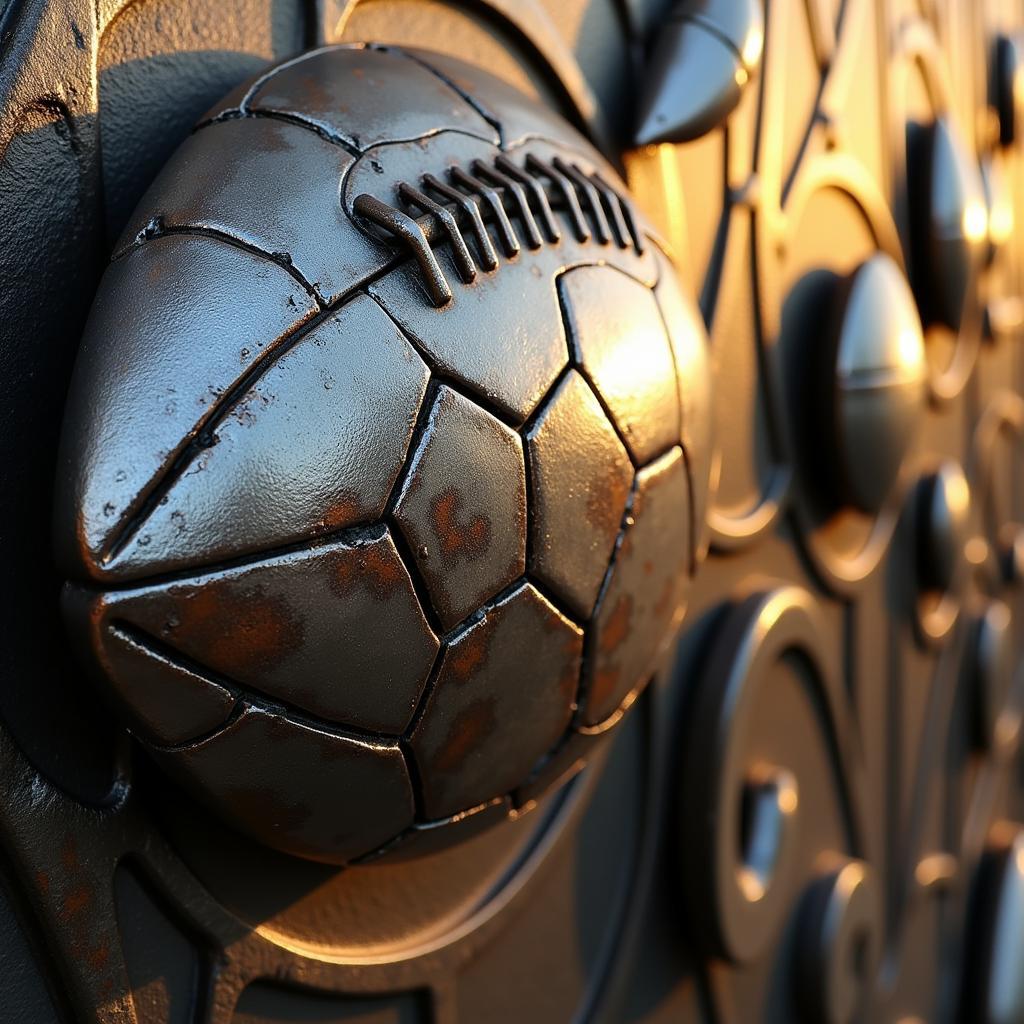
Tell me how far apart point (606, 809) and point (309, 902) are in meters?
0.20

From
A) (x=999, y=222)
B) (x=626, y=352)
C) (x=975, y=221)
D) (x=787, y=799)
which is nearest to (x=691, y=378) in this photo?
(x=626, y=352)

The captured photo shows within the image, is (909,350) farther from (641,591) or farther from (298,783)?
(298,783)

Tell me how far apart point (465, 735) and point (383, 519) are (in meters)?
0.09

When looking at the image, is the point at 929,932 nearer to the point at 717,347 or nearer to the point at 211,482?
the point at 717,347

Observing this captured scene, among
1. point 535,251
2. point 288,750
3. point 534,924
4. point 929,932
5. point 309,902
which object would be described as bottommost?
point 929,932

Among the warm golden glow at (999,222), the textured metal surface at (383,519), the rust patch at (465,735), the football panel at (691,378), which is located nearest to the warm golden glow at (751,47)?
the textured metal surface at (383,519)

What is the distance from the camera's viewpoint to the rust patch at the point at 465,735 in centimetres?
36

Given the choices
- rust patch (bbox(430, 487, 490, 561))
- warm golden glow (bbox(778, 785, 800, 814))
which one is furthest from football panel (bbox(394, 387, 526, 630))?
warm golden glow (bbox(778, 785, 800, 814))

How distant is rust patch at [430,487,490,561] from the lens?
1.11 ft

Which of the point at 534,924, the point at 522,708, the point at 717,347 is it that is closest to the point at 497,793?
the point at 522,708

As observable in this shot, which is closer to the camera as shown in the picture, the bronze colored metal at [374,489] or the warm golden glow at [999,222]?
the bronze colored metal at [374,489]

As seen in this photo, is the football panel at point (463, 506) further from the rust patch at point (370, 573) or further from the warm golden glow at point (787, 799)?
the warm golden glow at point (787, 799)

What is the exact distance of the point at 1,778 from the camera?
32 centimetres

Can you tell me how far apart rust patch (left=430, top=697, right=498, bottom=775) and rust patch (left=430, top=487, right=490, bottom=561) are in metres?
0.06
